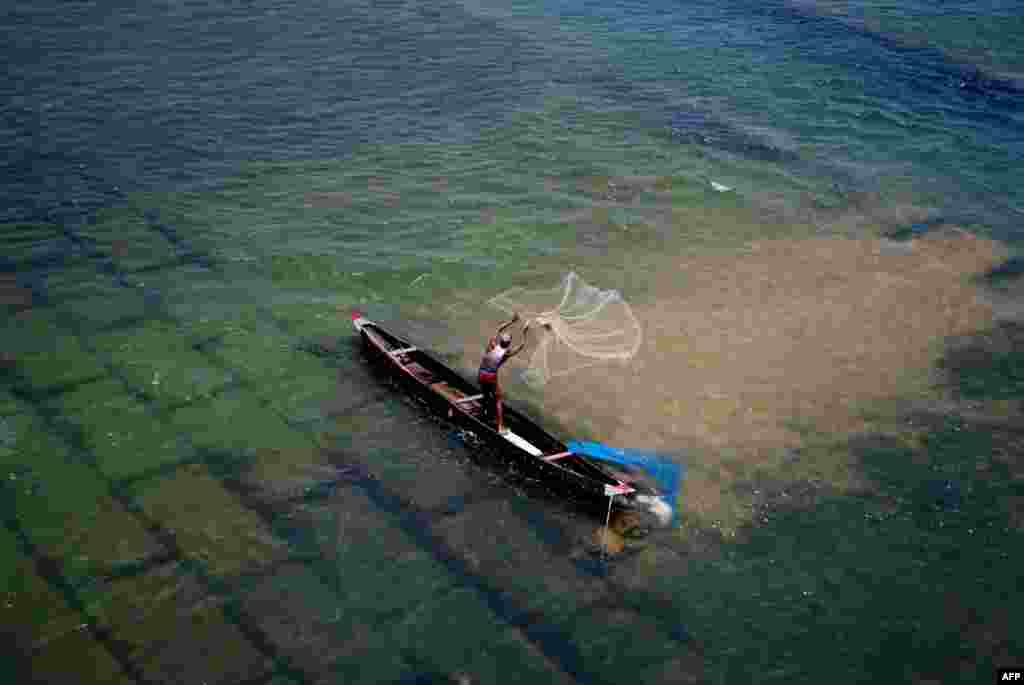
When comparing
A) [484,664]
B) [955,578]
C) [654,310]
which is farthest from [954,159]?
[484,664]

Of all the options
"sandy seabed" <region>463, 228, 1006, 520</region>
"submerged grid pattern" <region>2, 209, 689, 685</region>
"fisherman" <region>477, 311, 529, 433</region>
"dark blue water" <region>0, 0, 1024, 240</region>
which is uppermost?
"dark blue water" <region>0, 0, 1024, 240</region>

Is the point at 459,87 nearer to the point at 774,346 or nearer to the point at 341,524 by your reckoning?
the point at 774,346

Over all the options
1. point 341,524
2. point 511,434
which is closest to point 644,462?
point 511,434

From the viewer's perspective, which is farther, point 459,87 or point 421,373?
point 459,87

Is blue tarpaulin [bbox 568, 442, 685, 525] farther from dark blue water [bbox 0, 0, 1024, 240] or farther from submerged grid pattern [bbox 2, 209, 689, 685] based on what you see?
dark blue water [bbox 0, 0, 1024, 240]

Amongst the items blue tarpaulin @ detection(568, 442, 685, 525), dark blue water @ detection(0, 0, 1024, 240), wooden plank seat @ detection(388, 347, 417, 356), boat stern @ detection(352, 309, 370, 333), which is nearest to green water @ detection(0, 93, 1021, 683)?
boat stern @ detection(352, 309, 370, 333)

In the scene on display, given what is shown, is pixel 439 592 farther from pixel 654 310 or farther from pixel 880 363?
pixel 880 363
